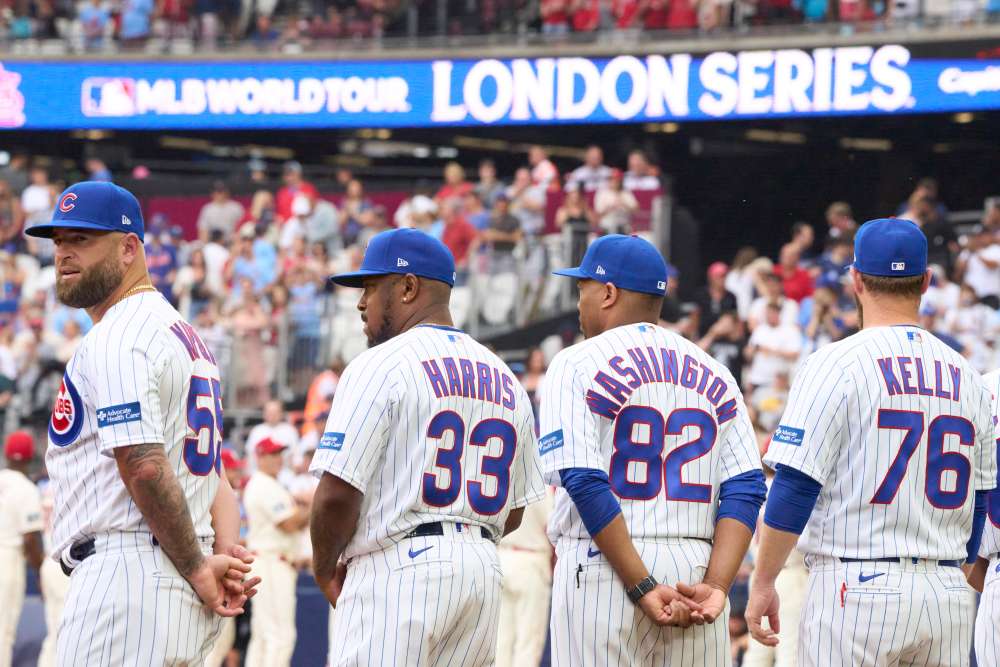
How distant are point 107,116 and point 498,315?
8.24 meters

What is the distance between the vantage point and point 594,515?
4746 mm

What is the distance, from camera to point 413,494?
4.64 m

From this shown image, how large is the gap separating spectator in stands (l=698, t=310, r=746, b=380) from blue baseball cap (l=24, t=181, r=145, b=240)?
11.4 metres

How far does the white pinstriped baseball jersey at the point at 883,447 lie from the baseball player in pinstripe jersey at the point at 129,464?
181 cm

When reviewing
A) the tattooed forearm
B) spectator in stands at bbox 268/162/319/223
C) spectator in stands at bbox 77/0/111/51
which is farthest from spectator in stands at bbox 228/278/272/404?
the tattooed forearm

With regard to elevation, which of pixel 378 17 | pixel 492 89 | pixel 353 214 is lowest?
pixel 353 214

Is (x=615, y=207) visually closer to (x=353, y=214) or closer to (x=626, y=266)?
(x=353, y=214)

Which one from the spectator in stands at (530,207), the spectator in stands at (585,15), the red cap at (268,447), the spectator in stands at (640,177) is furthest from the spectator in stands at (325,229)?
the red cap at (268,447)

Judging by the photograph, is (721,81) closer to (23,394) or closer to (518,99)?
(518,99)

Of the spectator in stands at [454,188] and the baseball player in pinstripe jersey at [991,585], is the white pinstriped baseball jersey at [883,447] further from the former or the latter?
the spectator in stands at [454,188]

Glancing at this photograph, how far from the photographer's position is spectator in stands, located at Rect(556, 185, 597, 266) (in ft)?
57.4

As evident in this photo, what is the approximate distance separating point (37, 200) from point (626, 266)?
17.7 meters

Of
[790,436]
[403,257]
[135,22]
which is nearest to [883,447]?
[790,436]

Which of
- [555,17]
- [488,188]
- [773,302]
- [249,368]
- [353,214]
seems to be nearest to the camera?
[773,302]
